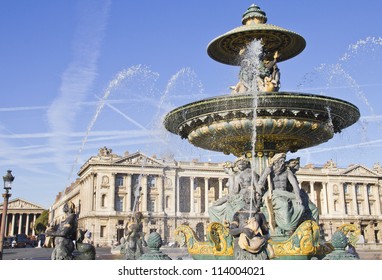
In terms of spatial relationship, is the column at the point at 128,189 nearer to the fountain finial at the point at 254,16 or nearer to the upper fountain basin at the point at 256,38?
the upper fountain basin at the point at 256,38

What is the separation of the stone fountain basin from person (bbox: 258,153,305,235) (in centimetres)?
49

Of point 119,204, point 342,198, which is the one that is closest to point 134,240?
point 119,204

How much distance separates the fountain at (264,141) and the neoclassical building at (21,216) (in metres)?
120

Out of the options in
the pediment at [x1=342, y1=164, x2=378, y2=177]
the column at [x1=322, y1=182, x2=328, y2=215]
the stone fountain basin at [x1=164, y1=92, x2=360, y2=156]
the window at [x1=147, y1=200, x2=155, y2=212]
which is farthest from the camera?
the pediment at [x1=342, y1=164, x2=378, y2=177]

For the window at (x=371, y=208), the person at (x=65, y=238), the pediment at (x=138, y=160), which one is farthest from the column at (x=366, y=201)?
the person at (x=65, y=238)

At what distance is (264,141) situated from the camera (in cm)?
873

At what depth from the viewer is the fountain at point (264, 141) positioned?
24.1 ft

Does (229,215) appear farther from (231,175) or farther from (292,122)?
(292,122)

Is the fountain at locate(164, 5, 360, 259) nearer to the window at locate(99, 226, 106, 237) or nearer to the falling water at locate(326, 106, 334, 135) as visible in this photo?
the falling water at locate(326, 106, 334, 135)

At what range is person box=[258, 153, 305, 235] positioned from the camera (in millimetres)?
7980

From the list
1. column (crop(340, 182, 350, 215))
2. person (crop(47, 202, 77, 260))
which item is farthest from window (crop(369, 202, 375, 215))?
person (crop(47, 202, 77, 260))

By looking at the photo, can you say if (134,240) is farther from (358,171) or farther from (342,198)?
(358,171)
